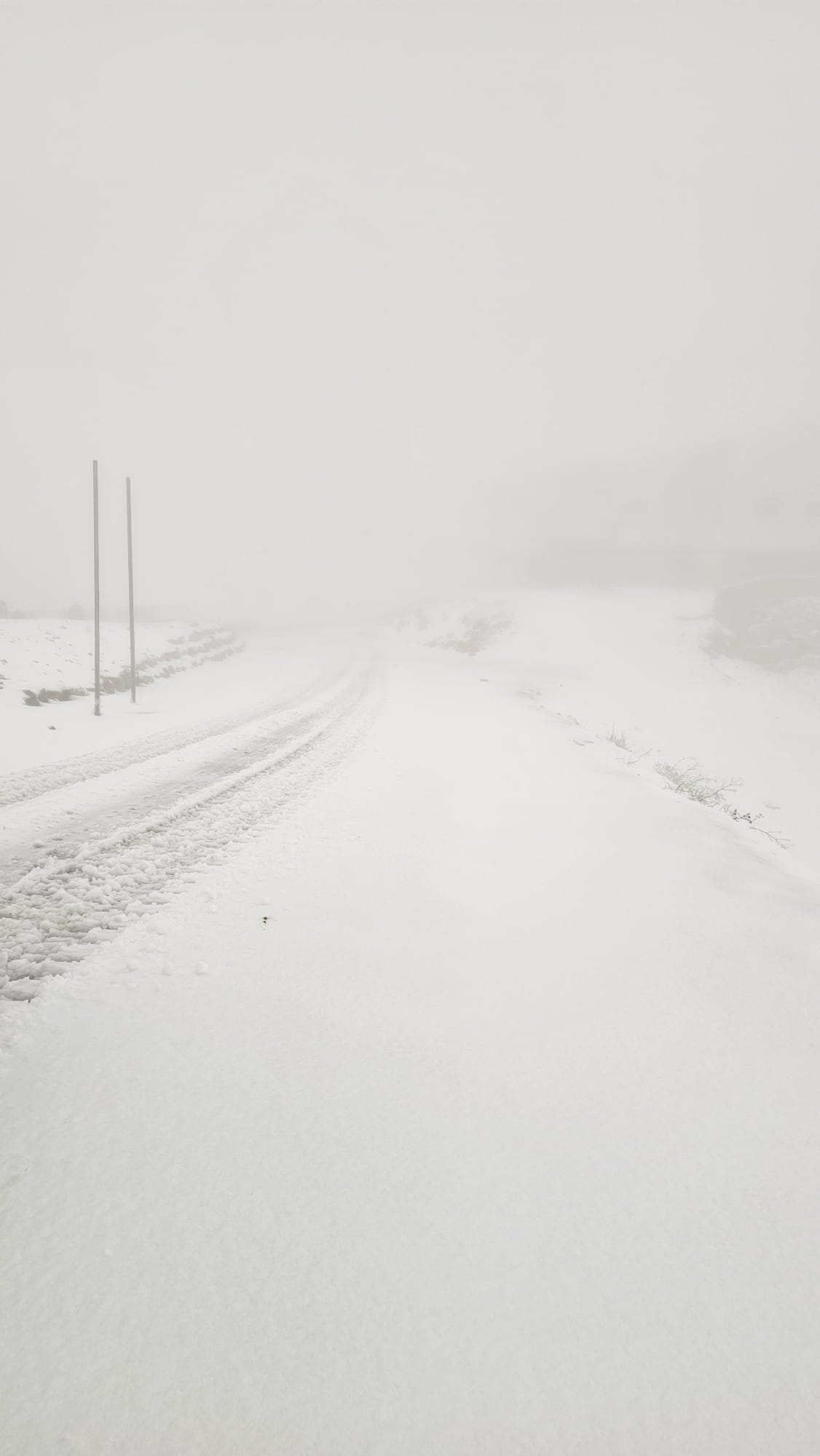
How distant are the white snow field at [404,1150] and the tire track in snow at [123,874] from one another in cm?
3

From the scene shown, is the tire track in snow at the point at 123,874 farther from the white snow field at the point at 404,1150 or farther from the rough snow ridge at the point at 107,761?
the rough snow ridge at the point at 107,761

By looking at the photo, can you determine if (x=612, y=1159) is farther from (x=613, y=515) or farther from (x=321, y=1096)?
(x=613, y=515)

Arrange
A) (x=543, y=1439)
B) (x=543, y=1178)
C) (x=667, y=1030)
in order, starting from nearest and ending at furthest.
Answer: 1. (x=543, y=1439)
2. (x=543, y=1178)
3. (x=667, y=1030)

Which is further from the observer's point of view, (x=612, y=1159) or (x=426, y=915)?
(x=426, y=915)

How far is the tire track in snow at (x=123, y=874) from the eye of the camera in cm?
288

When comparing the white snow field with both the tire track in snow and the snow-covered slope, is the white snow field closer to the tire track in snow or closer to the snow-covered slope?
the tire track in snow

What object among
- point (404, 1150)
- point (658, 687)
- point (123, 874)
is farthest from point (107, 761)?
point (658, 687)

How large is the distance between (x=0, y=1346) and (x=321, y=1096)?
0.95 meters

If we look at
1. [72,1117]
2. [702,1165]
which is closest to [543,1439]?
[702,1165]

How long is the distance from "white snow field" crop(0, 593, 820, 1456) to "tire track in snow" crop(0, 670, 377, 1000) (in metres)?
0.03

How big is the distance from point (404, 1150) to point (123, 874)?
266cm

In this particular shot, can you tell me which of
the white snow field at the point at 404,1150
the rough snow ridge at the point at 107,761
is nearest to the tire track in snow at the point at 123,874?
the white snow field at the point at 404,1150

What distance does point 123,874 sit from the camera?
3.79 m

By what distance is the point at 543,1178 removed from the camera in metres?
1.74
